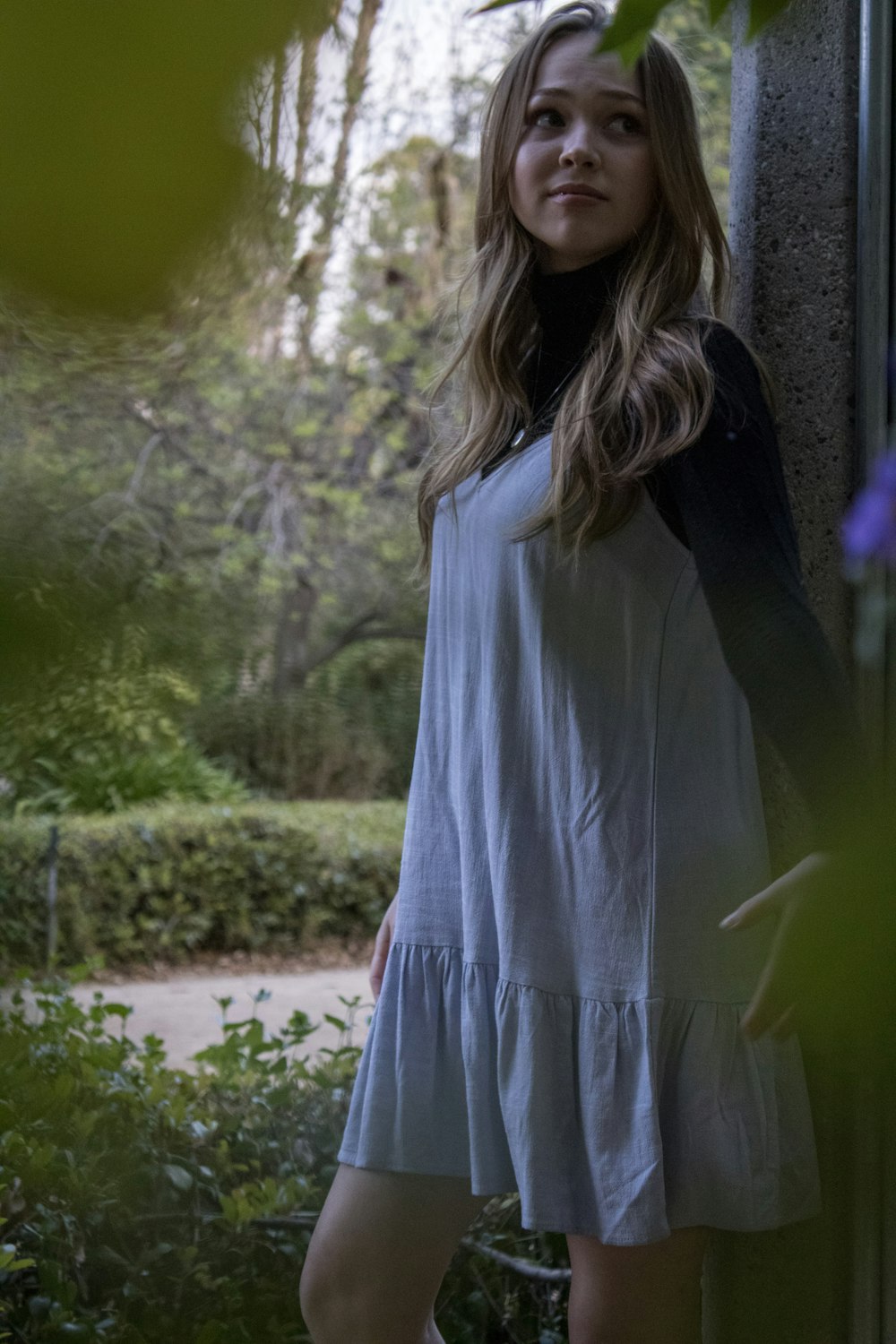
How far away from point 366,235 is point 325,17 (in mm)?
8522

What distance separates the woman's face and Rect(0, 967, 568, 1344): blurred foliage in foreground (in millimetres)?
1145

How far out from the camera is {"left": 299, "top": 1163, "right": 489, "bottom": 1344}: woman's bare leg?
1265 mm

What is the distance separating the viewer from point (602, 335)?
4.37ft

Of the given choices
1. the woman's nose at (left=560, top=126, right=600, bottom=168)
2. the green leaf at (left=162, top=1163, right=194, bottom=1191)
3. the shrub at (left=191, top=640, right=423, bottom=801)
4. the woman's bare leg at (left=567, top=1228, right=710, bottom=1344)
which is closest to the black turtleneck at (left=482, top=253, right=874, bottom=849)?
the woman's nose at (left=560, top=126, right=600, bottom=168)

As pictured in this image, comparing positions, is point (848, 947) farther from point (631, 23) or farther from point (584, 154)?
point (584, 154)

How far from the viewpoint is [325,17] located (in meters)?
0.20

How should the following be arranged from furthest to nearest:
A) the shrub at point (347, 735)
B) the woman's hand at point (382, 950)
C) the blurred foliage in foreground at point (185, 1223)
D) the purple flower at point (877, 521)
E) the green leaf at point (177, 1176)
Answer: the shrub at point (347, 735), the green leaf at point (177, 1176), the blurred foliage in foreground at point (185, 1223), the woman's hand at point (382, 950), the purple flower at point (877, 521)

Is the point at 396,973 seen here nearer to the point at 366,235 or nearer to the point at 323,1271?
the point at 323,1271

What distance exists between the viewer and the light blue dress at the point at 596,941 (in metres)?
1.19

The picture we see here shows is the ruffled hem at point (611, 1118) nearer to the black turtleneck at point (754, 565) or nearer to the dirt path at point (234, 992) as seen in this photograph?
the black turtleneck at point (754, 565)

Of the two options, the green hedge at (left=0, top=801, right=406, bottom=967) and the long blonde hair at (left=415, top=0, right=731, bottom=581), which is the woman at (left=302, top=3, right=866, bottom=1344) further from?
the green hedge at (left=0, top=801, right=406, bottom=967)

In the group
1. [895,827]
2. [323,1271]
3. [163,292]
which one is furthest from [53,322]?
[323,1271]

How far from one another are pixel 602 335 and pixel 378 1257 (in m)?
0.94

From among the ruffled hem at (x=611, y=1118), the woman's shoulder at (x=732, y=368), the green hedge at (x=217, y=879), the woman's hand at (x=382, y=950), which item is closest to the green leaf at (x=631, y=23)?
the woman's shoulder at (x=732, y=368)
